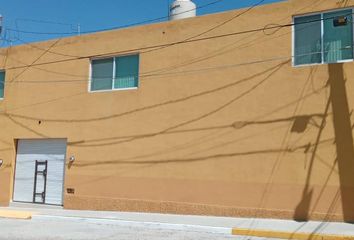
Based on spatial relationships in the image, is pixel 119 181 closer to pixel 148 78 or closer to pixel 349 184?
pixel 148 78

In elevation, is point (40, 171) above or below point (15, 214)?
above

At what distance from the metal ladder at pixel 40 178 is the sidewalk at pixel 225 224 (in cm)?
222

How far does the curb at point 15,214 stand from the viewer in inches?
680

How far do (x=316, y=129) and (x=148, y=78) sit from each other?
6221mm

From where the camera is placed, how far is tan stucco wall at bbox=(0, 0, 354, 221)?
14.4 m

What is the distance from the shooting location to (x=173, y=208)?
16.4 m

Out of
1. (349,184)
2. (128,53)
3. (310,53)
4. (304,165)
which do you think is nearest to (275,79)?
(310,53)

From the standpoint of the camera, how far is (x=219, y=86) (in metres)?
16.1

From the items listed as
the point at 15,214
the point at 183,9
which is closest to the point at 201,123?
the point at 183,9

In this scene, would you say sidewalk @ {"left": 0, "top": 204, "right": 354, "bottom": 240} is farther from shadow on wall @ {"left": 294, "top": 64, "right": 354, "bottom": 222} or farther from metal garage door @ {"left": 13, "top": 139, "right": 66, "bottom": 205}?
metal garage door @ {"left": 13, "top": 139, "right": 66, "bottom": 205}

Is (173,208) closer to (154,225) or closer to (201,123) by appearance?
(154,225)

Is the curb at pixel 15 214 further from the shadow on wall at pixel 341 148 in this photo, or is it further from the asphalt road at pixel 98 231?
the shadow on wall at pixel 341 148

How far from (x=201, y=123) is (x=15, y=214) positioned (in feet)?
24.2

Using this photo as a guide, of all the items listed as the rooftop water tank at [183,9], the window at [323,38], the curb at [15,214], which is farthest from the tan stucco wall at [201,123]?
the curb at [15,214]
